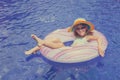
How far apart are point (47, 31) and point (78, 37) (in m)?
1.34

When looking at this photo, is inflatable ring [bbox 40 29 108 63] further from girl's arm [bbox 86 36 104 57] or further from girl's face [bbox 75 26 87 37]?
girl's face [bbox 75 26 87 37]

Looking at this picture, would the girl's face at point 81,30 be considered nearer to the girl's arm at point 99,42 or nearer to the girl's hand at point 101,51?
the girl's arm at point 99,42

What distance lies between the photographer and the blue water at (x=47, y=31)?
220 inches

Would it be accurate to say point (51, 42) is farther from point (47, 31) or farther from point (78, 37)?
point (47, 31)

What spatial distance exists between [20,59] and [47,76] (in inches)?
38.0

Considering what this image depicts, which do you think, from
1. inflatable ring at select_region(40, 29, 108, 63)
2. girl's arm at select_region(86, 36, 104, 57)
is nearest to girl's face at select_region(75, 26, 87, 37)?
girl's arm at select_region(86, 36, 104, 57)

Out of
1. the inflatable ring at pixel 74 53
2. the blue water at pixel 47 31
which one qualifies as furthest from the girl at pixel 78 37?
the blue water at pixel 47 31

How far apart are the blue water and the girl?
378 mm

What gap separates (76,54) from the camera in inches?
220

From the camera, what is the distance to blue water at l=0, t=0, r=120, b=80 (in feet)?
18.4

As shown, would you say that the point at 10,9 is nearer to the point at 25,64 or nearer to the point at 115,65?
the point at 25,64

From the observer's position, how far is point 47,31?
7.28 meters

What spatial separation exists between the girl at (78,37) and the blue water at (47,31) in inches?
14.9

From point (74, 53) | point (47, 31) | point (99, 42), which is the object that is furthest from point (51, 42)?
point (47, 31)
